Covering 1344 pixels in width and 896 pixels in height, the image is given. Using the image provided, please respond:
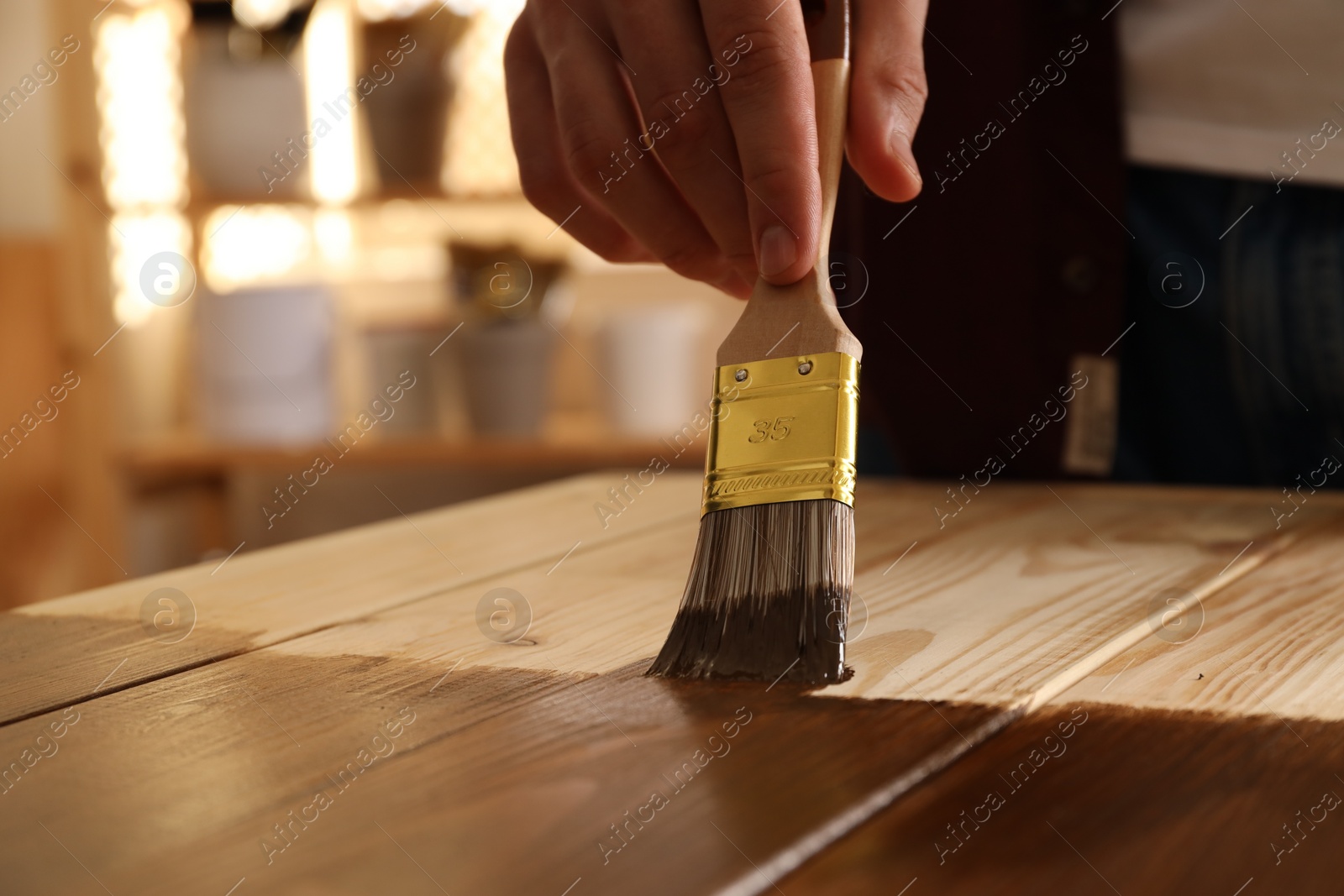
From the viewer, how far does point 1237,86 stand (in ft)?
2.74

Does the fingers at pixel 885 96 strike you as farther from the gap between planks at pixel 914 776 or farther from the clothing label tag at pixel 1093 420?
the clothing label tag at pixel 1093 420

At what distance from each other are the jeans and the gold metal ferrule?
0.46 meters

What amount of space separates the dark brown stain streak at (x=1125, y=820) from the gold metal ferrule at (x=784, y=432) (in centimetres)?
14

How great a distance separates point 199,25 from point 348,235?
0.48 metres

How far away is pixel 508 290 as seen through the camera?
5.85ft

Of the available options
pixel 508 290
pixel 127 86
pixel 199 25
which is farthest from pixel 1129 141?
pixel 127 86

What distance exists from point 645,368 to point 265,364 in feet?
1.87

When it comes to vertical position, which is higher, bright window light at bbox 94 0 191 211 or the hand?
bright window light at bbox 94 0 191 211

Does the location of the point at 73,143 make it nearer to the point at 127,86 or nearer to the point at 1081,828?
the point at 127,86

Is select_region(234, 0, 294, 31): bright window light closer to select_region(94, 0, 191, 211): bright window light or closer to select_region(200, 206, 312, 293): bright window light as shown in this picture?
select_region(94, 0, 191, 211): bright window light

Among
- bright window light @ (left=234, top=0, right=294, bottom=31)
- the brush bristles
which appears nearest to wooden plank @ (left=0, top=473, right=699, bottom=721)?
the brush bristles

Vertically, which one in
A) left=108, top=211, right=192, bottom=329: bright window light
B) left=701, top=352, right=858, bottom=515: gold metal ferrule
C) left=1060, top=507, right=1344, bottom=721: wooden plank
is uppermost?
left=108, top=211, right=192, bottom=329: bright window light

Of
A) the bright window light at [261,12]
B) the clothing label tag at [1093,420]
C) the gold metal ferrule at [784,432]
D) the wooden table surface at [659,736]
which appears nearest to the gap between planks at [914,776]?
the wooden table surface at [659,736]

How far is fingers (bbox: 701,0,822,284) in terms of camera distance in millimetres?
Result: 551
